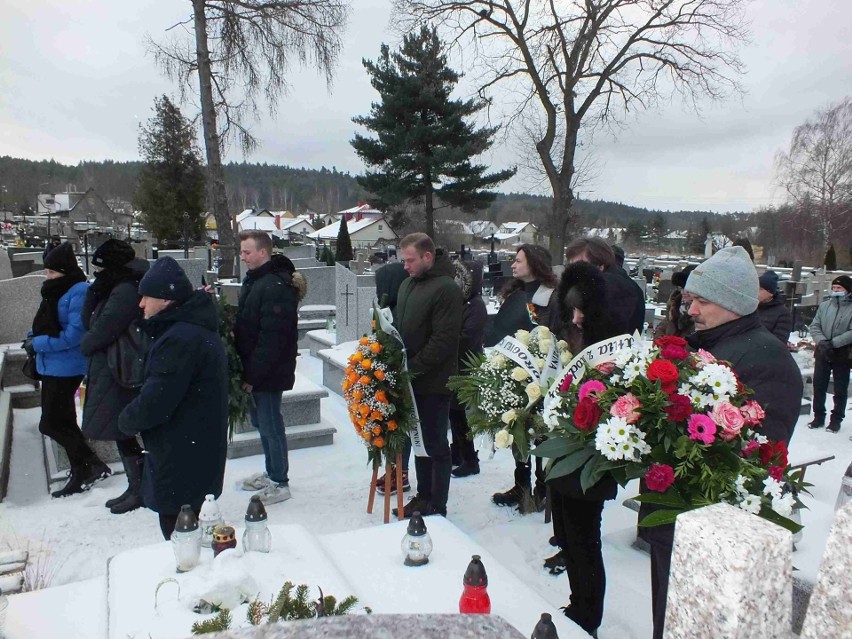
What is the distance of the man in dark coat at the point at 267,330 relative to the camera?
4.04 m

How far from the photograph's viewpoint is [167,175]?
87.2 feet

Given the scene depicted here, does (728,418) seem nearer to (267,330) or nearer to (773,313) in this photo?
(267,330)

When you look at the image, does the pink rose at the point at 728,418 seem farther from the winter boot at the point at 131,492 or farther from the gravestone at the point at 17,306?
the gravestone at the point at 17,306

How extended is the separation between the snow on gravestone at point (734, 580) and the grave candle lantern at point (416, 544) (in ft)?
5.45

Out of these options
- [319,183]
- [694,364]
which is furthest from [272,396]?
[319,183]

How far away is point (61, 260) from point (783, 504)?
4.50 m

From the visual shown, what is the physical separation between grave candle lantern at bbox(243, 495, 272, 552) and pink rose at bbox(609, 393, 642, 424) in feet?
4.74

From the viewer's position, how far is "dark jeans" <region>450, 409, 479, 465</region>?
4852mm

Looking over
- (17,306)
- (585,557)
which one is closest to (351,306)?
(17,306)

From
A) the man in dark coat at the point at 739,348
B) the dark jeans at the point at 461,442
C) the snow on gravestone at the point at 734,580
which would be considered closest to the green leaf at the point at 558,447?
the man in dark coat at the point at 739,348

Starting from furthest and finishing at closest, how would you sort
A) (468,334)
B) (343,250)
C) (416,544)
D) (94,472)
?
(343,250)
(468,334)
(94,472)
(416,544)

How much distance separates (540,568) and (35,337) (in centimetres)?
380

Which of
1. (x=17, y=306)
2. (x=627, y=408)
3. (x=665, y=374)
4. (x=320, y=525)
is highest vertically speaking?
(x=665, y=374)

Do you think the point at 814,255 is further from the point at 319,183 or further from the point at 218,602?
the point at 319,183
